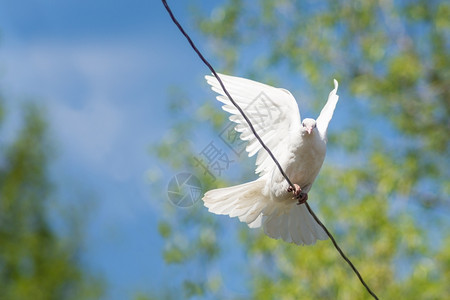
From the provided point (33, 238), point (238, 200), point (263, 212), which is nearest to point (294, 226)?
point (263, 212)

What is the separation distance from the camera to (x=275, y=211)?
11.7ft

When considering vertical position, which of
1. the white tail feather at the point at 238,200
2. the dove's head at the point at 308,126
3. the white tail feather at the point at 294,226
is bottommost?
the white tail feather at the point at 294,226

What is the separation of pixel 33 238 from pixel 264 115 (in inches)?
388

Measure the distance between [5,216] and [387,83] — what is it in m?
7.85

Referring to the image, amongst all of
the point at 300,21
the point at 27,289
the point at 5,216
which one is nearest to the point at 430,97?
the point at 300,21

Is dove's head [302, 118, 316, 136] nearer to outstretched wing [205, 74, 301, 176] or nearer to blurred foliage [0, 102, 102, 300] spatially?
outstretched wing [205, 74, 301, 176]

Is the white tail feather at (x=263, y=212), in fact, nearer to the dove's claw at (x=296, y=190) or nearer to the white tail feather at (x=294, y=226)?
the white tail feather at (x=294, y=226)

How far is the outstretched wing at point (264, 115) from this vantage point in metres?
3.33

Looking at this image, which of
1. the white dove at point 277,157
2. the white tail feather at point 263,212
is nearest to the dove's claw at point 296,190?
the white dove at point 277,157

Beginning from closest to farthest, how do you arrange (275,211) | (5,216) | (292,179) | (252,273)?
1. (292,179)
2. (275,211)
3. (252,273)
4. (5,216)

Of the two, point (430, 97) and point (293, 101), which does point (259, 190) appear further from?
point (430, 97)

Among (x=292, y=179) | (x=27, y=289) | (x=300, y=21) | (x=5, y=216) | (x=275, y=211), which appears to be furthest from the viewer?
(x=5, y=216)

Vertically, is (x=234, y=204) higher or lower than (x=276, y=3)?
lower

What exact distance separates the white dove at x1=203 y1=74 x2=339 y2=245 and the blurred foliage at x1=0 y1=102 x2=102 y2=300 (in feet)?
29.4
